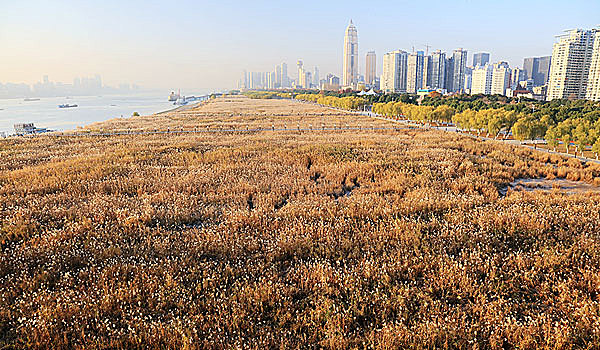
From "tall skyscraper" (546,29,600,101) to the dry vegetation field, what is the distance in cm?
14311

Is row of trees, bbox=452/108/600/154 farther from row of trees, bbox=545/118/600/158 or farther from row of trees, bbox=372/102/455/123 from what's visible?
row of trees, bbox=372/102/455/123

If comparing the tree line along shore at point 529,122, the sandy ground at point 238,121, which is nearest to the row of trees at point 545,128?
the tree line along shore at point 529,122

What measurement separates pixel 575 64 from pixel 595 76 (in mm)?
13952

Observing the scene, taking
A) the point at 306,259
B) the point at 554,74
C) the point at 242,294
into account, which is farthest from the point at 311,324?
the point at 554,74

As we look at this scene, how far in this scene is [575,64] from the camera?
121812 millimetres

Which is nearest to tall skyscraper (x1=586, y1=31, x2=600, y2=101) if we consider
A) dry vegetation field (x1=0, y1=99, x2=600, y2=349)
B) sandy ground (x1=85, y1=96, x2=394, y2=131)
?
sandy ground (x1=85, y1=96, x2=394, y2=131)

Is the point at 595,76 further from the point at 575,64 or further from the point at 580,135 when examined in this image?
the point at 580,135

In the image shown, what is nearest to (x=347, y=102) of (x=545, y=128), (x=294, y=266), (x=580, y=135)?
(x=545, y=128)

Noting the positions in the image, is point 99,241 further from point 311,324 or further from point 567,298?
point 567,298

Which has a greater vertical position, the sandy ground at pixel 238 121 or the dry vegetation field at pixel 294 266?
the dry vegetation field at pixel 294 266

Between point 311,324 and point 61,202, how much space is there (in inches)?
446

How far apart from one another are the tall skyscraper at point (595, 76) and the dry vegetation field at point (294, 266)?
131 meters

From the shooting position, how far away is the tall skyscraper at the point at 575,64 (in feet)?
399

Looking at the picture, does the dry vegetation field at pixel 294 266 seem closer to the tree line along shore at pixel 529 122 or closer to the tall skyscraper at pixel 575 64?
the tree line along shore at pixel 529 122
